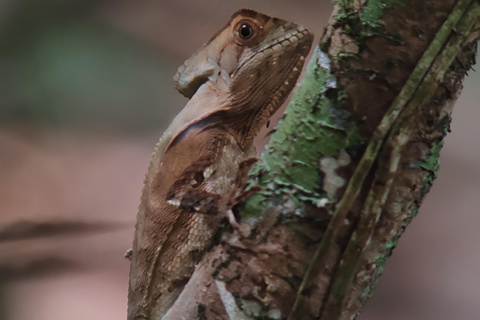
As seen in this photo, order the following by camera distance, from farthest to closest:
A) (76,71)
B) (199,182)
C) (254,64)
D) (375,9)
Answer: (76,71)
(254,64)
(199,182)
(375,9)

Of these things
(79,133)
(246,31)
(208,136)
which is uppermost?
(246,31)

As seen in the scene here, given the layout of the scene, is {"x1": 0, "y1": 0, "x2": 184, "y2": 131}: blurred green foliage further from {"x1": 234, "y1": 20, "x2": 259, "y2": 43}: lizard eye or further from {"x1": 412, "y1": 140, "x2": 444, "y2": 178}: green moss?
{"x1": 412, "y1": 140, "x2": 444, "y2": 178}: green moss

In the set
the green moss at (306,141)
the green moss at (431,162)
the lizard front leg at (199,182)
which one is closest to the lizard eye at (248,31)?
the lizard front leg at (199,182)

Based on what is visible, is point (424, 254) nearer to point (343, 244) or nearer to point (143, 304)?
point (143, 304)

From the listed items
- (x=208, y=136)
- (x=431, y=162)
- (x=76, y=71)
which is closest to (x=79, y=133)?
(x=76, y=71)

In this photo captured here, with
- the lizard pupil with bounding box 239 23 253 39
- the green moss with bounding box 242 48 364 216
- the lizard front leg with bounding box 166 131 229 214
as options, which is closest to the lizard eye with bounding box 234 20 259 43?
the lizard pupil with bounding box 239 23 253 39

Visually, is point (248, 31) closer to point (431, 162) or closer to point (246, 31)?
point (246, 31)

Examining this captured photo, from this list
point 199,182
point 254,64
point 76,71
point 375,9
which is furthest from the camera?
point 76,71

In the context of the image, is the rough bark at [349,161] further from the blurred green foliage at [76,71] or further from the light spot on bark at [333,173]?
the blurred green foliage at [76,71]
